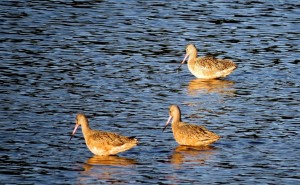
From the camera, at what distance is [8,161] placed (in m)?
16.5

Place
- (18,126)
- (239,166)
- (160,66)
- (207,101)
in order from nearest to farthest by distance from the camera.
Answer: (239,166) < (18,126) < (207,101) < (160,66)

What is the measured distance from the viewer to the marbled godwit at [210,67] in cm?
2386

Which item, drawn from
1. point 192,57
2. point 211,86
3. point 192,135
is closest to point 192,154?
point 192,135

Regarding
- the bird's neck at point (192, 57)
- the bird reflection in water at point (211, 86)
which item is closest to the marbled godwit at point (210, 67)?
the bird's neck at point (192, 57)

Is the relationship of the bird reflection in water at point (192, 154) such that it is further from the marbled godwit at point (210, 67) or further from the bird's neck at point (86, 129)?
the marbled godwit at point (210, 67)

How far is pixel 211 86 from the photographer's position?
23.4 m

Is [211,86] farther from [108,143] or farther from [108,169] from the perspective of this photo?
[108,169]

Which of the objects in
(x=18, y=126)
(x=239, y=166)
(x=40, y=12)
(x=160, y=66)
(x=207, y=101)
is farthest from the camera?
(x=40, y=12)

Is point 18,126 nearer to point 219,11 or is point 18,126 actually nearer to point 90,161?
point 90,161

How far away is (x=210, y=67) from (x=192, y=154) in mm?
6686

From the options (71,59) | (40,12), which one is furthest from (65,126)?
(40,12)

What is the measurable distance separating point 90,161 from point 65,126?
83.5 inches

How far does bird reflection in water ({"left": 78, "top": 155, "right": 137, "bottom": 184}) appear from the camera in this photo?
1568 centimetres

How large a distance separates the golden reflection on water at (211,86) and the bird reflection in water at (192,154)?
172 inches
